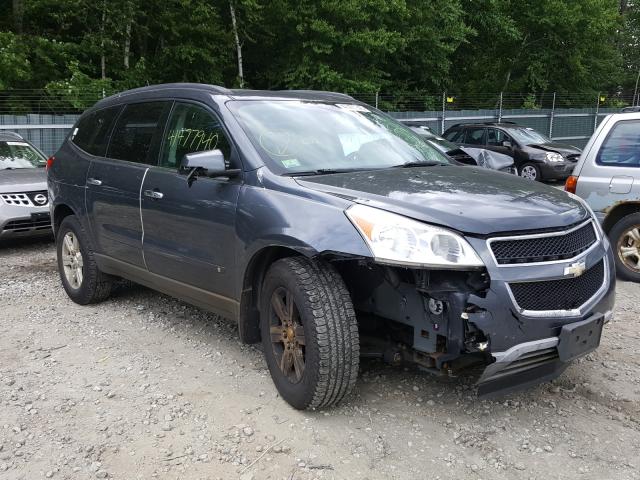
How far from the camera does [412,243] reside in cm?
300

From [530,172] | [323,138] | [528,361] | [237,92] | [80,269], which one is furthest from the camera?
[530,172]

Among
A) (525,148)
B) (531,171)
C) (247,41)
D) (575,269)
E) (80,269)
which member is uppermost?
(247,41)

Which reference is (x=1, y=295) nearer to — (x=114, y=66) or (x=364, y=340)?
(x=364, y=340)

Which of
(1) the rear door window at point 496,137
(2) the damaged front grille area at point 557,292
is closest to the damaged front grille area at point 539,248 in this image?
(2) the damaged front grille area at point 557,292

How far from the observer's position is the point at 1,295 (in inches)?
236

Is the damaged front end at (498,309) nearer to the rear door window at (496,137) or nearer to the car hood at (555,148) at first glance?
the car hood at (555,148)

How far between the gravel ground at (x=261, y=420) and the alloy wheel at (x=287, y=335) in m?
0.25

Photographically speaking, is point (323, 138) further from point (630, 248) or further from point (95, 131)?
point (630, 248)

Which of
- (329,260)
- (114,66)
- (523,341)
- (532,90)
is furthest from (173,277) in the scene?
(532,90)

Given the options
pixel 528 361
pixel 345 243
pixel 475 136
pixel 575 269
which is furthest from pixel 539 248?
pixel 475 136

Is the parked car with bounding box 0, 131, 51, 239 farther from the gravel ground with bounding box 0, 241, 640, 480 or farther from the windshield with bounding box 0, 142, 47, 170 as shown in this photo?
the gravel ground with bounding box 0, 241, 640, 480

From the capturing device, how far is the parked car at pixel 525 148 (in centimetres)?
1502

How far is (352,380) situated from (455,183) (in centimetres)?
128

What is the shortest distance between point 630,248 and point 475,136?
1044cm
